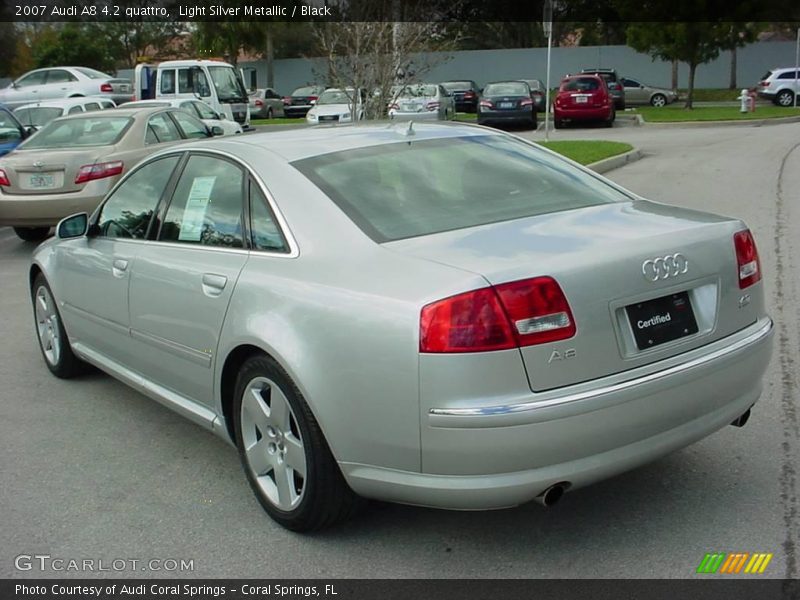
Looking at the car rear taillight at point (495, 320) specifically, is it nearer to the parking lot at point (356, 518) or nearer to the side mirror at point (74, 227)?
the parking lot at point (356, 518)

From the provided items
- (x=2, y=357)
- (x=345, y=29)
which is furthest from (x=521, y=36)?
(x=2, y=357)

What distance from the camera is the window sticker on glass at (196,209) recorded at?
4309 mm

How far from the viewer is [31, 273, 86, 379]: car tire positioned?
5691 mm

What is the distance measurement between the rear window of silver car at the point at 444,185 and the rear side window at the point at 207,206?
1.29 ft

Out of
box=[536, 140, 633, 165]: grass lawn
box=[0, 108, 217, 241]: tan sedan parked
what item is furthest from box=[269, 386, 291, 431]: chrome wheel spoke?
box=[536, 140, 633, 165]: grass lawn

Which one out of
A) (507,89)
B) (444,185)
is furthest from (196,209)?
(507,89)

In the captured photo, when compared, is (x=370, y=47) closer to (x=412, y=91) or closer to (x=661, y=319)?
(x=412, y=91)

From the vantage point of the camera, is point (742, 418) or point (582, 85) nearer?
point (742, 418)

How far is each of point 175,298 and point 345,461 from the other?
1331 millimetres

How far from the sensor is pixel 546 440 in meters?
2.98

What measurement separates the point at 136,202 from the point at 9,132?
10353 mm

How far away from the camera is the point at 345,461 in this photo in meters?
3.27

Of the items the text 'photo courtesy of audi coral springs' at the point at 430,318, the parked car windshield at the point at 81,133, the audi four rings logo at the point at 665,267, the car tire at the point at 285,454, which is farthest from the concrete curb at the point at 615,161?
the car tire at the point at 285,454
